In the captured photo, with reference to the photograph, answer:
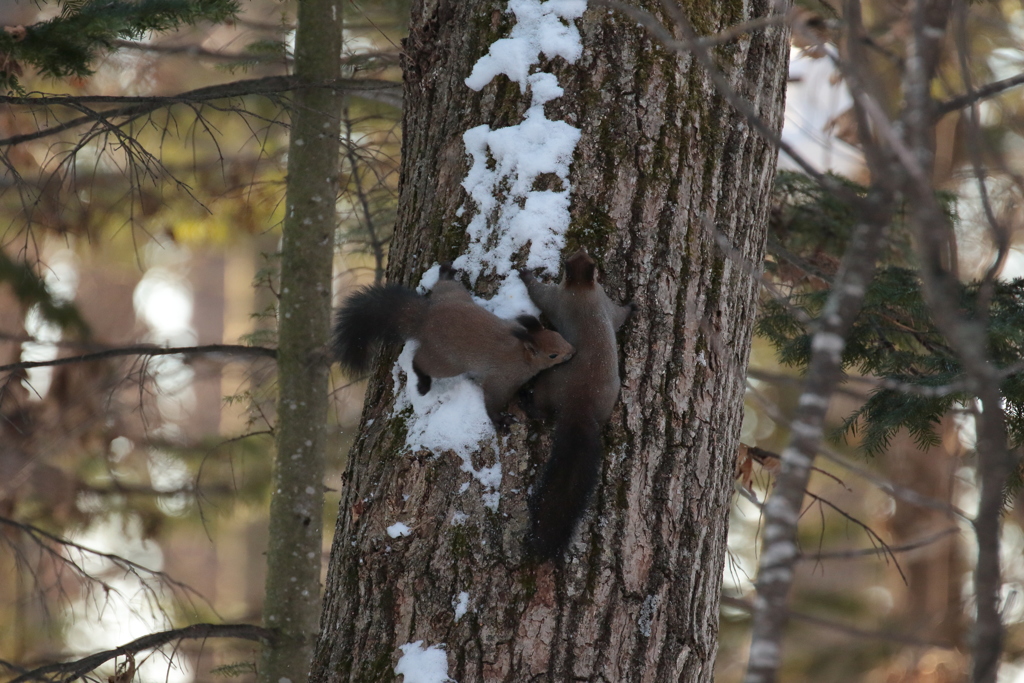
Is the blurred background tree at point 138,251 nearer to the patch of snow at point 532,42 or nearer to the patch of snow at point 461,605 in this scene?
the patch of snow at point 532,42

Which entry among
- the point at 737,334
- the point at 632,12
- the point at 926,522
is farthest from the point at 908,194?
the point at 926,522

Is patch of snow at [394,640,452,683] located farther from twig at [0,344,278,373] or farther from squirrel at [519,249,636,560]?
twig at [0,344,278,373]

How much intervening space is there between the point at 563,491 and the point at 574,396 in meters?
0.29

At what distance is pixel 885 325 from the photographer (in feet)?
11.5

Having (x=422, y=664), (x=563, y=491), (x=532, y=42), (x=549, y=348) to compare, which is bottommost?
(x=422, y=664)

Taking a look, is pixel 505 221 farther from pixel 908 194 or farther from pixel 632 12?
pixel 908 194

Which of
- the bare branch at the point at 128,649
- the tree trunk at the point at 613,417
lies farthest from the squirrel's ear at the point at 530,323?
the bare branch at the point at 128,649

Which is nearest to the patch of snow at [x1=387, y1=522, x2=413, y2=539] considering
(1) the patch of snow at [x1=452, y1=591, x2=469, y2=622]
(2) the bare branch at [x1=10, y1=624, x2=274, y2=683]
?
(1) the patch of snow at [x1=452, y1=591, x2=469, y2=622]

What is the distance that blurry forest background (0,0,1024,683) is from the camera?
10.2ft

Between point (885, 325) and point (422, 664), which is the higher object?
point (885, 325)

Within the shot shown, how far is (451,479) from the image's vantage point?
84.0 inches

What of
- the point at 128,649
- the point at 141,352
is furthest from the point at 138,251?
the point at 128,649

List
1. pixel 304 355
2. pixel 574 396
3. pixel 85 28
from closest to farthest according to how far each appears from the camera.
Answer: pixel 574 396 < pixel 85 28 < pixel 304 355

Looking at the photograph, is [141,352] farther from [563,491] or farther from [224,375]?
[224,375]
